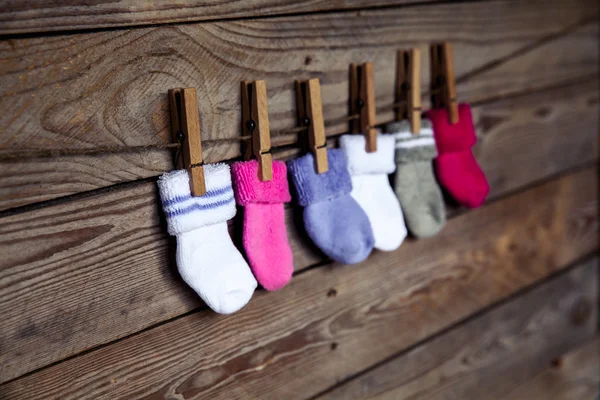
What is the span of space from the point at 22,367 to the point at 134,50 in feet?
1.59

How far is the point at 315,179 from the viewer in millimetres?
1073

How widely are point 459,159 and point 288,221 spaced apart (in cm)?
40

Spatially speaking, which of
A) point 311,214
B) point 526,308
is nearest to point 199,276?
point 311,214

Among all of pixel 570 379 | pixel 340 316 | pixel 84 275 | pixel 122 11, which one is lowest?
pixel 570 379

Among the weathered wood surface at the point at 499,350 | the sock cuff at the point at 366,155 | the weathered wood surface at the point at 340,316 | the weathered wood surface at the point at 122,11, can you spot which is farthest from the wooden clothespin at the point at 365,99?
the weathered wood surface at the point at 499,350

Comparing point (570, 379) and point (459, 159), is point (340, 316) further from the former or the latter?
point (570, 379)

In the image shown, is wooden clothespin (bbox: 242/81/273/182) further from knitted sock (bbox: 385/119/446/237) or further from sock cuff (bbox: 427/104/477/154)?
sock cuff (bbox: 427/104/477/154)

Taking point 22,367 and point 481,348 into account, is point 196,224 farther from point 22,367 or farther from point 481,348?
point 481,348

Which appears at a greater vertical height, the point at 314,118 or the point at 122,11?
the point at 122,11

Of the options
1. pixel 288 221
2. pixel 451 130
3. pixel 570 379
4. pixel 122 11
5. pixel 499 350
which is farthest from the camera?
pixel 570 379

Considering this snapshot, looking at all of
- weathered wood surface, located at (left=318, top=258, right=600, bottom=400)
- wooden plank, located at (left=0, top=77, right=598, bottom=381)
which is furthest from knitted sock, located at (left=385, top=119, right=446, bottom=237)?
weathered wood surface, located at (left=318, top=258, right=600, bottom=400)

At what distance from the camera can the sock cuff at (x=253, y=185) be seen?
1.01 m

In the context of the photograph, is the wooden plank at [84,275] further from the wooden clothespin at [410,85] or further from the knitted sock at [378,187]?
the wooden clothespin at [410,85]

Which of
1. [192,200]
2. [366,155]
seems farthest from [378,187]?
[192,200]
